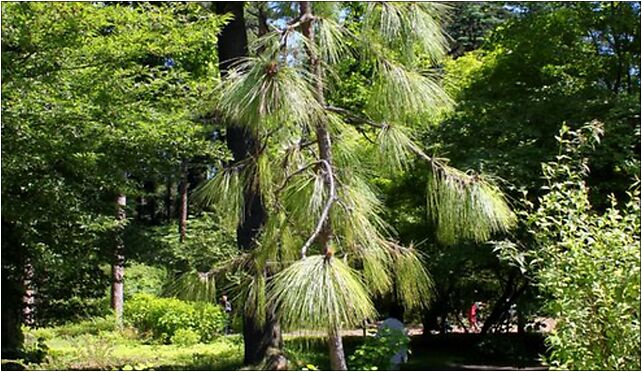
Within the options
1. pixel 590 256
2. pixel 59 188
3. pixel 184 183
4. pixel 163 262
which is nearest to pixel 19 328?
pixel 59 188

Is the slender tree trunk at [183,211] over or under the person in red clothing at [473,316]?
over

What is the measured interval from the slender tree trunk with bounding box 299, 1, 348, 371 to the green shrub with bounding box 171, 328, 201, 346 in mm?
7796

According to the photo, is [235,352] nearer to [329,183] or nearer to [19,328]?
[19,328]

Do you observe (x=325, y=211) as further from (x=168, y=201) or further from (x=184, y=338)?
(x=168, y=201)

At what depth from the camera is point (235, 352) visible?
8062mm

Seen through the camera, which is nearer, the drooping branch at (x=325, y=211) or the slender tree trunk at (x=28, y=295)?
the drooping branch at (x=325, y=211)

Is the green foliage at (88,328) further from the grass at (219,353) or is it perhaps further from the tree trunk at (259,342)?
the tree trunk at (259,342)

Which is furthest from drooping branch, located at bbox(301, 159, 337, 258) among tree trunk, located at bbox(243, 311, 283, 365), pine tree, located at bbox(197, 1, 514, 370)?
tree trunk, located at bbox(243, 311, 283, 365)

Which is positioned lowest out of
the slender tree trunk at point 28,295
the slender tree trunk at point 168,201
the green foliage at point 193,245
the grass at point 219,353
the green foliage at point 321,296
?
the grass at point 219,353

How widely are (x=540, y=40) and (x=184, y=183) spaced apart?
9946mm

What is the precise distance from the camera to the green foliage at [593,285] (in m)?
2.17

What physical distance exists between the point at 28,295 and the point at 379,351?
423 cm

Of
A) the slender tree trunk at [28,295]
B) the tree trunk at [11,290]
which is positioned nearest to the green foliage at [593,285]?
the tree trunk at [11,290]

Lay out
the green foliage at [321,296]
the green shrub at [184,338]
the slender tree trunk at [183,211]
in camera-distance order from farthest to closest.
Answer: the slender tree trunk at [183,211] < the green shrub at [184,338] < the green foliage at [321,296]
